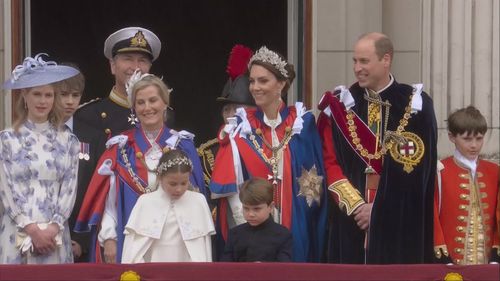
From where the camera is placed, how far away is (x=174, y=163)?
27.7ft

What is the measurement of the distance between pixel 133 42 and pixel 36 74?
88cm

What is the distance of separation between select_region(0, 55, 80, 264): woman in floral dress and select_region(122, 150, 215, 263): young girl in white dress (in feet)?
1.27

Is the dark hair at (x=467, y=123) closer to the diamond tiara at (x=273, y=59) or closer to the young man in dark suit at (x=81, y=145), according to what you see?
the diamond tiara at (x=273, y=59)

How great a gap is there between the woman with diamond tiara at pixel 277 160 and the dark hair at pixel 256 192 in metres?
0.29

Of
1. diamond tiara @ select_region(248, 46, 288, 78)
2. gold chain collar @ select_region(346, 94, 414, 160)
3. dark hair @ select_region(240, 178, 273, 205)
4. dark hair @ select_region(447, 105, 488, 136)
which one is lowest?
dark hair @ select_region(240, 178, 273, 205)

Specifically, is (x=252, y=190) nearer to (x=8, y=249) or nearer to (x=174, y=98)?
(x=8, y=249)

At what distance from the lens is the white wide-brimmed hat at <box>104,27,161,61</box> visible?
31.0ft

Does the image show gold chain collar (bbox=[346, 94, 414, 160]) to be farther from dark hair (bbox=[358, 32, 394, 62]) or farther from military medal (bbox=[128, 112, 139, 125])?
military medal (bbox=[128, 112, 139, 125])

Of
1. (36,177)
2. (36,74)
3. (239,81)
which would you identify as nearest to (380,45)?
(239,81)

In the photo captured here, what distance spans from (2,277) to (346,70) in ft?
12.4

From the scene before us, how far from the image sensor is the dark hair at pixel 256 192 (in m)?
8.42

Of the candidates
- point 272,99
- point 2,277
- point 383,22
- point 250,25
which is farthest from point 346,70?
point 2,277

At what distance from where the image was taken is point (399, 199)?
344 inches

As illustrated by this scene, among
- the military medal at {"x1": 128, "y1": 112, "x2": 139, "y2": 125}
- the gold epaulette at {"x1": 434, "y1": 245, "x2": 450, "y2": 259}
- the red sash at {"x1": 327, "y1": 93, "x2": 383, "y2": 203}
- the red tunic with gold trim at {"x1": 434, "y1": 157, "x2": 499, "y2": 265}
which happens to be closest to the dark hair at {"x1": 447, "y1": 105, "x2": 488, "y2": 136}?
the red tunic with gold trim at {"x1": 434, "y1": 157, "x2": 499, "y2": 265}
